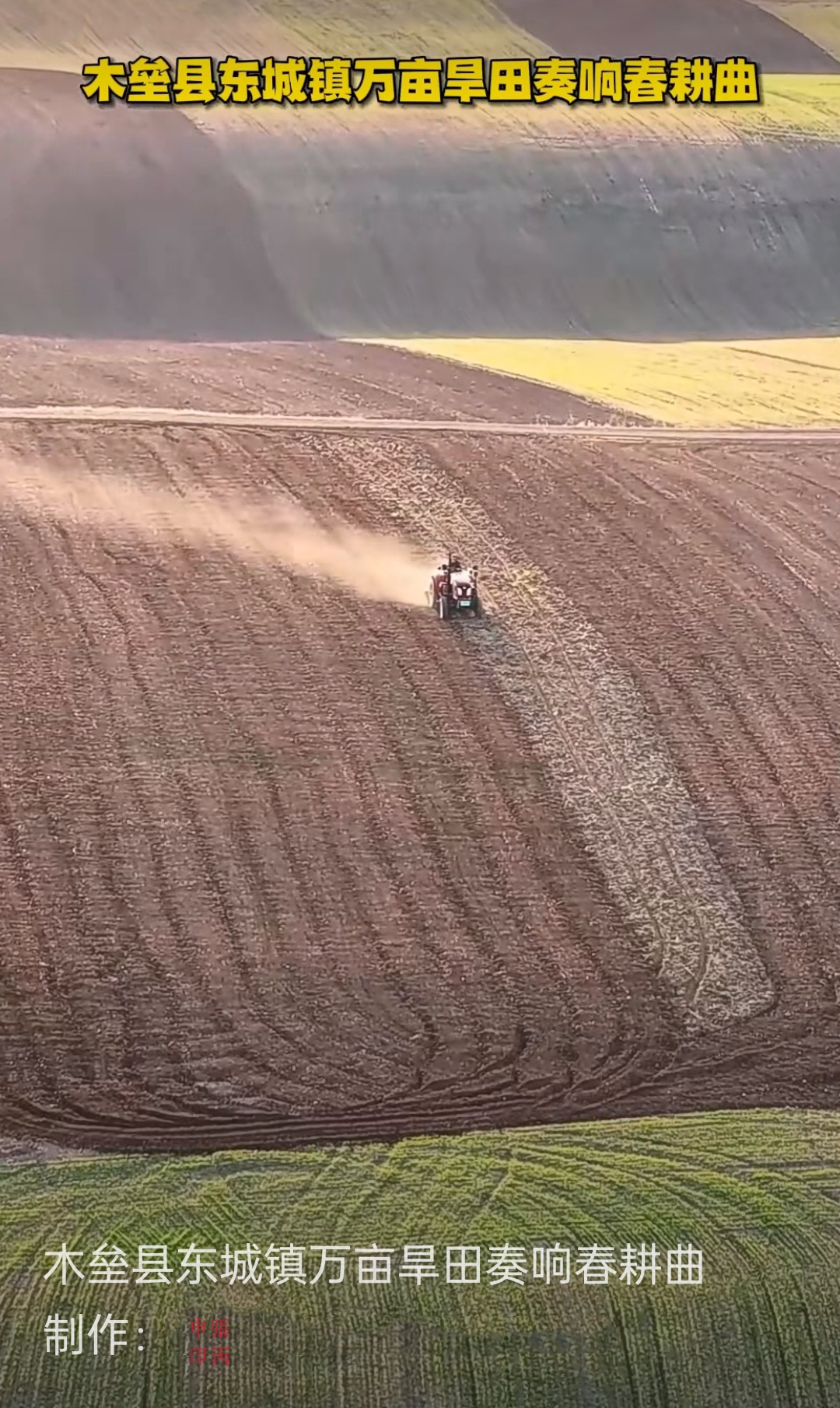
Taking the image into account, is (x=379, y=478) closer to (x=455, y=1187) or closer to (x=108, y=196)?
(x=455, y=1187)

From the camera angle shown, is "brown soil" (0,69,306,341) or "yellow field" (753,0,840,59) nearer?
"brown soil" (0,69,306,341)

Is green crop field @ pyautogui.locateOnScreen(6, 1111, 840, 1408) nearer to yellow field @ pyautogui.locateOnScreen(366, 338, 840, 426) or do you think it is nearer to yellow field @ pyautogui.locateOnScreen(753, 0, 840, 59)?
yellow field @ pyautogui.locateOnScreen(366, 338, 840, 426)

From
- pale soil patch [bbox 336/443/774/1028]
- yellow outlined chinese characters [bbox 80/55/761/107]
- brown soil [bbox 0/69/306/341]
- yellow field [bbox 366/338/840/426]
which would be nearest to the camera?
pale soil patch [bbox 336/443/774/1028]

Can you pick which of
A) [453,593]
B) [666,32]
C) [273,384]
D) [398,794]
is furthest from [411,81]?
[398,794]

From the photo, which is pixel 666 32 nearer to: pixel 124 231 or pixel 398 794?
pixel 124 231

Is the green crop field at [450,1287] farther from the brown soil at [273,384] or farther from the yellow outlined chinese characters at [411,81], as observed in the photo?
the yellow outlined chinese characters at [411,81]

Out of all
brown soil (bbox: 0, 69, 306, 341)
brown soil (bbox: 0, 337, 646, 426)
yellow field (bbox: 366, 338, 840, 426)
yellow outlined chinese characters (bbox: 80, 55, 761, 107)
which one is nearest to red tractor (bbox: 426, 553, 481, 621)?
brown soil (bbox: 0, 337, 646, 426)

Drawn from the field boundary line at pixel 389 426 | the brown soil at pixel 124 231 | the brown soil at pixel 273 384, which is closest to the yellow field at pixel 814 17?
the brown soil at pixel 124 231

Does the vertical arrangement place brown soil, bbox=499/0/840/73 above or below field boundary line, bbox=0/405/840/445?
above
